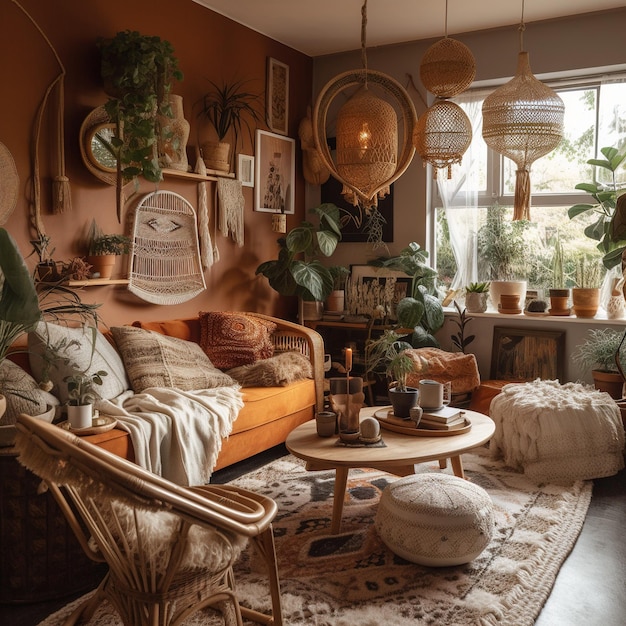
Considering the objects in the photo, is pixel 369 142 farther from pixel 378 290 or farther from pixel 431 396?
pixel 378 290

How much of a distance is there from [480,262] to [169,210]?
239 cm

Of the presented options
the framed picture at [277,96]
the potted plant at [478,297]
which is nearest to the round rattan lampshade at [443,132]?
the potted plant at [478,297]

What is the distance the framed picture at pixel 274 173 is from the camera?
486cm

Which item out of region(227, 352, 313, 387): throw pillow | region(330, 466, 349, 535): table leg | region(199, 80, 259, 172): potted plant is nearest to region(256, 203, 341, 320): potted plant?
region(199, 80, 259, 172): potted plant

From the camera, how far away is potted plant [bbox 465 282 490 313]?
477cm

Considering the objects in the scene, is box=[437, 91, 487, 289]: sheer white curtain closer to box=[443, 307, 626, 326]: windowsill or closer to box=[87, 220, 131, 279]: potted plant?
box=[443, 307, 626, 326]: windowsill

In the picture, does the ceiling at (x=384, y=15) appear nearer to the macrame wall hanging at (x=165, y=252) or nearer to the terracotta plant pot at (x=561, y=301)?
the macrame wall hanging at (x=165, y=252)

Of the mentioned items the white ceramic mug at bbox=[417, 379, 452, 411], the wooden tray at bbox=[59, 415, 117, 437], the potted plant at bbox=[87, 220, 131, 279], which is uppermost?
the potted plant at bbox=[87, 220, 131, 279]

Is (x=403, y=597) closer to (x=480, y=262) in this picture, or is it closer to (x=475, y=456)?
(x=475, y=456)

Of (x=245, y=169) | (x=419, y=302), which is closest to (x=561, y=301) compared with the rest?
(x=419, y=302)

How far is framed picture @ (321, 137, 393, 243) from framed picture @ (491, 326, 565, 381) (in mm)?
1195

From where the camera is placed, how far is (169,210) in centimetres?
405

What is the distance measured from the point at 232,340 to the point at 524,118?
2074 millimetres

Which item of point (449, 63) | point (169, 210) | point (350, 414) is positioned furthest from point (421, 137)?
point (169, 210)
